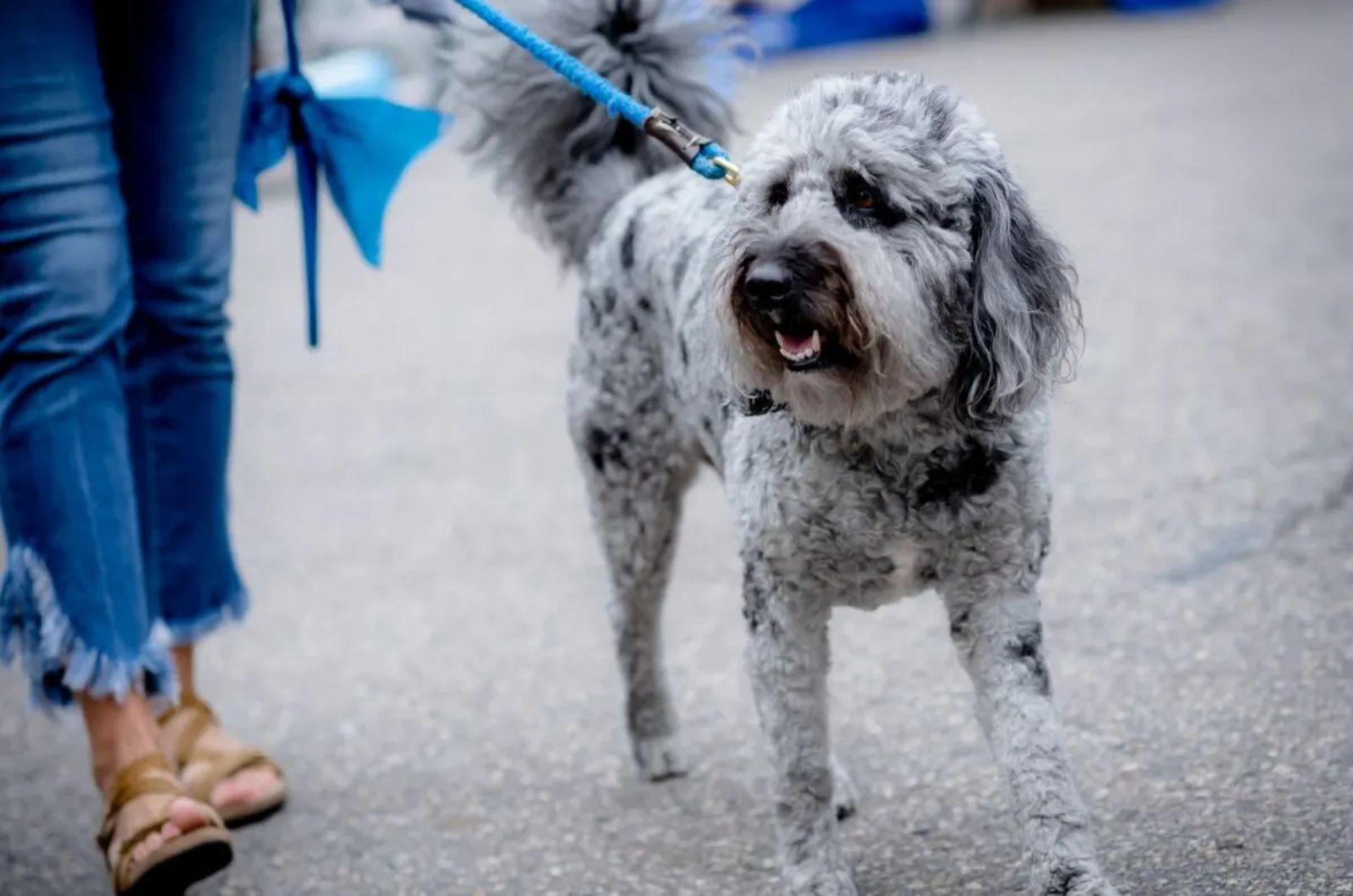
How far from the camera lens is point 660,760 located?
3.66m

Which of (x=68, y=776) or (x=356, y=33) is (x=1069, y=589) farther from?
(x=356, y=33)

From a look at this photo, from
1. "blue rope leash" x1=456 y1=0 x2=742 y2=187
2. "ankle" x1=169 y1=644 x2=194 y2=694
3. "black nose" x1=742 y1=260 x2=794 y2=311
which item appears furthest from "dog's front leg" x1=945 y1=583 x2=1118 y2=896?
"ankle" x1=169 y1=644 x2=194 y2=694

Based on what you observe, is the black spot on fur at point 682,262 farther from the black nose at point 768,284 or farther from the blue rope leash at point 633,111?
Answer: the black nose at point 768,284

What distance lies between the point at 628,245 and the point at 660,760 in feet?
3.46

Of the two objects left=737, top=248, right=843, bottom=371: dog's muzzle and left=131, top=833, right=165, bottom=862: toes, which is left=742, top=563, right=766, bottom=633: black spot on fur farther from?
left=131, top=833, right=165, bottom=862: toes

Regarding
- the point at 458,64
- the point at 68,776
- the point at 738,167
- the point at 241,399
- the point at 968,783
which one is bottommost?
the point at 241,399

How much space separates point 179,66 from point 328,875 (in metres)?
1.54

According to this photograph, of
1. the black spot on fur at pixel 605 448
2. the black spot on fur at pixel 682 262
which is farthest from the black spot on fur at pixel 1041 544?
the black spot on fur at pixel 605 448

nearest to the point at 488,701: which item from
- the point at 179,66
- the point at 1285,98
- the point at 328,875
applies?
the point at 328,875

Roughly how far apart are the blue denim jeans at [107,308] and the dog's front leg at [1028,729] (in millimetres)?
1501

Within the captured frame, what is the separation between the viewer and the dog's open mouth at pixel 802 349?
2.64 meters

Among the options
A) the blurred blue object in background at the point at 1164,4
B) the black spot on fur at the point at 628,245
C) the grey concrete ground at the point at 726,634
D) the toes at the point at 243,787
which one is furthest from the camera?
the blurred blue object in background at the point at 1164,4

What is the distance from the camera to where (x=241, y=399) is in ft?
24.4

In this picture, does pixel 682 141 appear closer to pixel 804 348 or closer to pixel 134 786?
pixel 804 348
